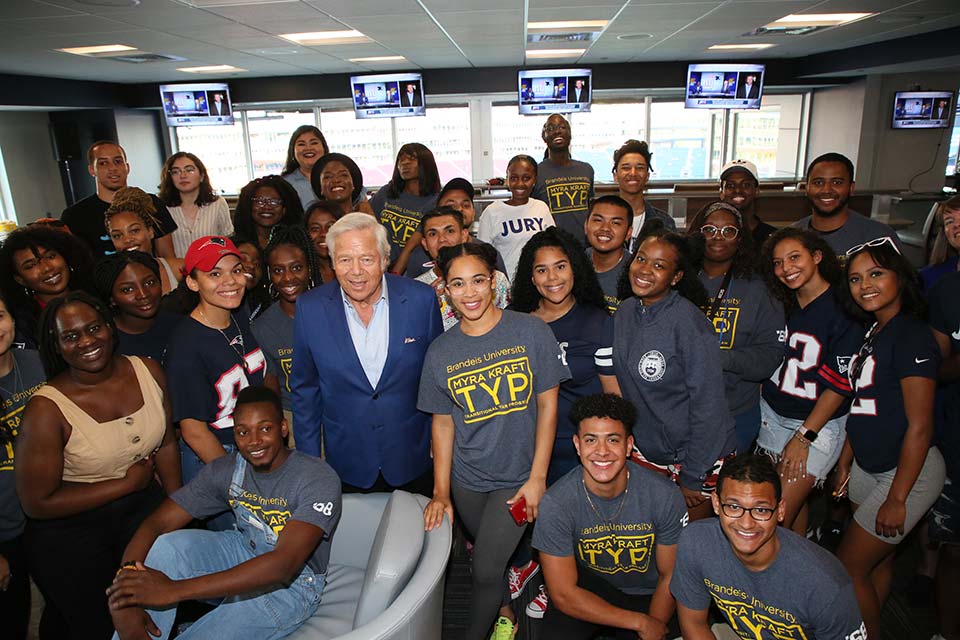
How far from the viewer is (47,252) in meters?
2.65

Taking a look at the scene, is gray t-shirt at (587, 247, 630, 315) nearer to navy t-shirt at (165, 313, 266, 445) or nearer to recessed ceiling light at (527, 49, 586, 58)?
navy t-shirt at (165, 313, 266, 445)

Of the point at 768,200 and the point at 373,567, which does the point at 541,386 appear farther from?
the point at 768,200

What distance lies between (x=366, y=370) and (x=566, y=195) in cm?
260

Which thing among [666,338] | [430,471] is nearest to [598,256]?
[666,338]

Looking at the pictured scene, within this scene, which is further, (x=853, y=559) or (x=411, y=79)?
(x=411, y=79)

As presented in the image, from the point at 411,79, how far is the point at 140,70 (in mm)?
4349

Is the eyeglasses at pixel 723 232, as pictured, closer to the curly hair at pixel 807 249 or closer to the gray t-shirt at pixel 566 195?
the curly hair at pixel 807 249

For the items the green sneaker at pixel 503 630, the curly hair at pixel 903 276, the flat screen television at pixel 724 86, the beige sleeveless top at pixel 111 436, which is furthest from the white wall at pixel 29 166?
the curly hair at pixel 903 276

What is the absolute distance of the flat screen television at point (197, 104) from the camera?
10.8 m

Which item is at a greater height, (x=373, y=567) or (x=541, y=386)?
(x=541, y=386)

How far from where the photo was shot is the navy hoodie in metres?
2.21

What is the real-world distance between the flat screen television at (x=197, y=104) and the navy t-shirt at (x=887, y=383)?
11427mm

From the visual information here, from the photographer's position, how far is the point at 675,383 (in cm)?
227

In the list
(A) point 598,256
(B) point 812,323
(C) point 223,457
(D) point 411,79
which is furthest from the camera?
(D) point 411,79
